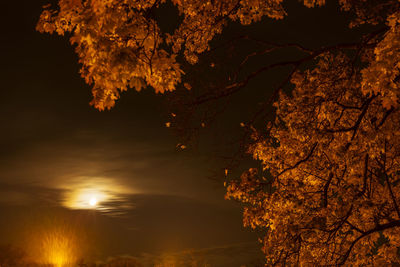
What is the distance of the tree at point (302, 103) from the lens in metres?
5.26

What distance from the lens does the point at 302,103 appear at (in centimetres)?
1002

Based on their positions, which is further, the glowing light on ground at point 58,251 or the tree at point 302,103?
the glowing light on ground at point 58,251

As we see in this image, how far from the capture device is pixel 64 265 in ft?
137

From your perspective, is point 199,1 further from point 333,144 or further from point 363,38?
point 333,144

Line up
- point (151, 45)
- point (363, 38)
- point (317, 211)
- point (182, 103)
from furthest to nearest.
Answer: point (317, 211) → point (182, 103) → point (363, 38) → point (151, 45)

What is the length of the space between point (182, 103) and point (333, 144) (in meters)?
3.78

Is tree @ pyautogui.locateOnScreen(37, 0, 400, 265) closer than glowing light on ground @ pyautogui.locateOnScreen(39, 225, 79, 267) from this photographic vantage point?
Yes

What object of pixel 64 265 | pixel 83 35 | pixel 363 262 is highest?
pixel 83 35

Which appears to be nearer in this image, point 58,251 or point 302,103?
point 302,103

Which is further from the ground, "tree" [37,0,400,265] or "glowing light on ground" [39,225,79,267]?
"tree" [37,0,400,265]

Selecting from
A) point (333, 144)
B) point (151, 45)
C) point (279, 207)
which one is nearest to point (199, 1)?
point (151, 45)

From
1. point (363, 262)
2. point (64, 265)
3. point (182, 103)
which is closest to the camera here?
point (182, 103)

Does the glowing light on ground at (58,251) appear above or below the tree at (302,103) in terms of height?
below

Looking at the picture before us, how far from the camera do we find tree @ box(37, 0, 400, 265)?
5262mm
